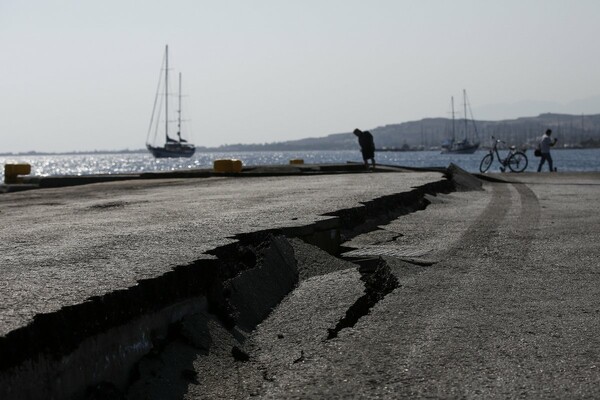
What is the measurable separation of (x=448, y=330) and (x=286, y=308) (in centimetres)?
142

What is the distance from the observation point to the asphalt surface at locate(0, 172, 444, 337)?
17.1 feet

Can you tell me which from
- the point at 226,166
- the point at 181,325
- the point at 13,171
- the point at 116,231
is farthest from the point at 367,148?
the point at 181,325

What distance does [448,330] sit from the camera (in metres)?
5.28

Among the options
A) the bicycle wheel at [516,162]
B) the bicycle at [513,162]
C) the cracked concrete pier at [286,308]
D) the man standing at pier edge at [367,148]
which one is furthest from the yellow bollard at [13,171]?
the cracked concrete pier at [286,308]

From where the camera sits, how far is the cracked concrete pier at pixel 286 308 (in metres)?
4.34

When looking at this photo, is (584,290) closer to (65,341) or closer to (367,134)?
(65,341)

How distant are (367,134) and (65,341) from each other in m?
24.1

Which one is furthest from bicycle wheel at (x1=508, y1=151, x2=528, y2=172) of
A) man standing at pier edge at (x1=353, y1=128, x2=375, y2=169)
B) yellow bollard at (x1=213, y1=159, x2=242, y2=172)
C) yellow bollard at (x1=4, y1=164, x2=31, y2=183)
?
yellow bollard at (x1=4, y1=164, x2=31, y2=183)

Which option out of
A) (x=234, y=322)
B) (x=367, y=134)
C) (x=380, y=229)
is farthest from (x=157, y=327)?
(x=367, y=134)

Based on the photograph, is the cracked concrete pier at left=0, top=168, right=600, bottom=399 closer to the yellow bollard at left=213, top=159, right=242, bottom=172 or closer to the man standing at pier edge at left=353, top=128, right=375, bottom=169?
the yellow bollard at left=213, top=159, right=242, bottom=172

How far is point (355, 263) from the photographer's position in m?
8.16

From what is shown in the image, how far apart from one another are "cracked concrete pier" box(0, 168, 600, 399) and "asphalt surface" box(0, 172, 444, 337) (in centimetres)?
3

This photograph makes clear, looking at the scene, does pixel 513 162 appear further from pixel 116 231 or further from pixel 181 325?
pixel 181 325

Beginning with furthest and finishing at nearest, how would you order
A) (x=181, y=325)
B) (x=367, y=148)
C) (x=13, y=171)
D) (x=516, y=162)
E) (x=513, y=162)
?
1. (x=513, y=162)
2. (x=516, y=162)
3. (x=367, y=148)
4. (x=13, y=171)
5. (x=181, y=325)
